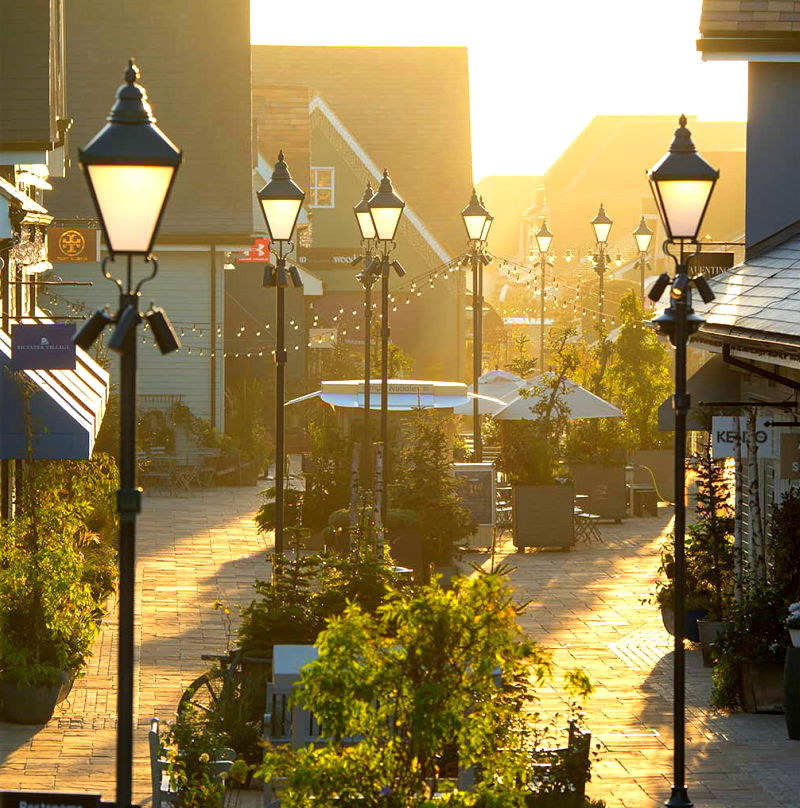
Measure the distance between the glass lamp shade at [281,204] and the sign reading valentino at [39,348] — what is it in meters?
2.45

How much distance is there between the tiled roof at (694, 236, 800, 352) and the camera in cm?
1345

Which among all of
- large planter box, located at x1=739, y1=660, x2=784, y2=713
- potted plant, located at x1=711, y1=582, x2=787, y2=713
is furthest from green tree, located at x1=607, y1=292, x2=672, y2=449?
large planter box, located at x1=739, y1=660, x2=784, y2=713

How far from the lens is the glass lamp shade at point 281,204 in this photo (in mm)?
16938

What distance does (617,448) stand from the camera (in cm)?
2972

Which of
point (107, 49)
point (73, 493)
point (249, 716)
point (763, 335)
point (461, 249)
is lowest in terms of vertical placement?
point (249, 716)

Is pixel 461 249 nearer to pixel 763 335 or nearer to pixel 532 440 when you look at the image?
pixel 532 440

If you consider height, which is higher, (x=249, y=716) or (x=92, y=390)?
(x=92, y=390)

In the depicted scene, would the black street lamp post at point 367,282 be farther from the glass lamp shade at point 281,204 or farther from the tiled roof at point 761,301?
the tiled roof at point 761,301

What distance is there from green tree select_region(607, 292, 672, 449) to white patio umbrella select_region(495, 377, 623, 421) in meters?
3.55

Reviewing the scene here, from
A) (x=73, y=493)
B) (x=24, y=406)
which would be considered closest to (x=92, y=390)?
(x=73, y=493)

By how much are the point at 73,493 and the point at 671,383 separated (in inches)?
675

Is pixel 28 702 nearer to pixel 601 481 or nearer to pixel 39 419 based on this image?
pixel 39 419

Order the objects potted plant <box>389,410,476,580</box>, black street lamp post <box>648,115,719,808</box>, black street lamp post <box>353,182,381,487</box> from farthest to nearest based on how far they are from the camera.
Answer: black street lamp post <box>353,182,381,487</box>
potted plant <box>389,410,476,580</box>
black street lamp post <box>648,115,719,808</box>

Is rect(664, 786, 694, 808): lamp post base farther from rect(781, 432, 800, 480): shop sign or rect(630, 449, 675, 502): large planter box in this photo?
rect(630, 449, 675, 502): large planter box
